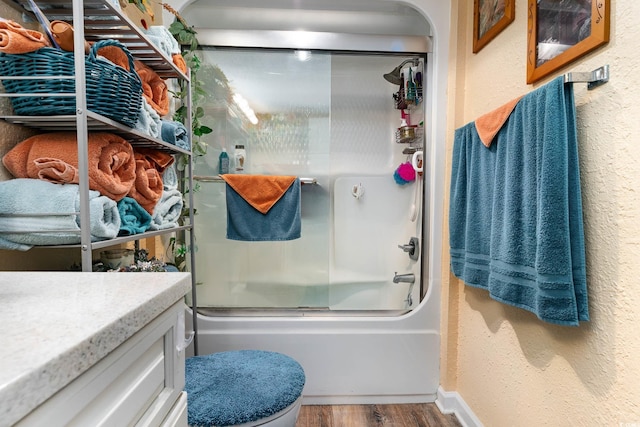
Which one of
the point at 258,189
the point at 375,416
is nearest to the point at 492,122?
the point at 258,189

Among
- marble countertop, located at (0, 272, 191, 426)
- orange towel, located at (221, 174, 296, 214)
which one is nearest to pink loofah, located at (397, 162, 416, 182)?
orange towel, located at (221, 174, 296, 214)

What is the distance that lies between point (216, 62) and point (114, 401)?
1677 mm

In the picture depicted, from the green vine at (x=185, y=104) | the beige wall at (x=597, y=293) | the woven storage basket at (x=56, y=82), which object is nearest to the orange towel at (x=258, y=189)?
the green vine at (x=185, y=104)

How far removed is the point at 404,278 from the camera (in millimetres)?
1818

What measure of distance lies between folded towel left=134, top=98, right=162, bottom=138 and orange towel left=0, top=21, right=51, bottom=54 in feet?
0.82

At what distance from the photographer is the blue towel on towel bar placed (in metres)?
0.86

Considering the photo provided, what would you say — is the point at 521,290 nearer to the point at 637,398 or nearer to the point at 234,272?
the point at 637,398

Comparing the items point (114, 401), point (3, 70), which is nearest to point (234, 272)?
point (3, 70)

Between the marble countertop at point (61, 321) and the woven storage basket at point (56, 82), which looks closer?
the marble countertop at point (61, 321)

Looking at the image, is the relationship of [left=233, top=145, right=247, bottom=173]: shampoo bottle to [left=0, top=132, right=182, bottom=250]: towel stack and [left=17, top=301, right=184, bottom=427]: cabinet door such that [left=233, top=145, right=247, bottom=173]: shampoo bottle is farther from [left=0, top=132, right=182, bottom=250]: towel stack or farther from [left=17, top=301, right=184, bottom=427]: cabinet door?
[left=17, top=301, right=184, bottom=427]: cabinet door

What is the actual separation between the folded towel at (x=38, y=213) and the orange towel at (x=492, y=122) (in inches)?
49.9

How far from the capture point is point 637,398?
741mm

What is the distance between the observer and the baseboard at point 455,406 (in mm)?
1449

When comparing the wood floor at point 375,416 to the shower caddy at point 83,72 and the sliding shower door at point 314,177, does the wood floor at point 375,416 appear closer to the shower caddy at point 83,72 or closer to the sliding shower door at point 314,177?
the sliding shower door at point 314,177
